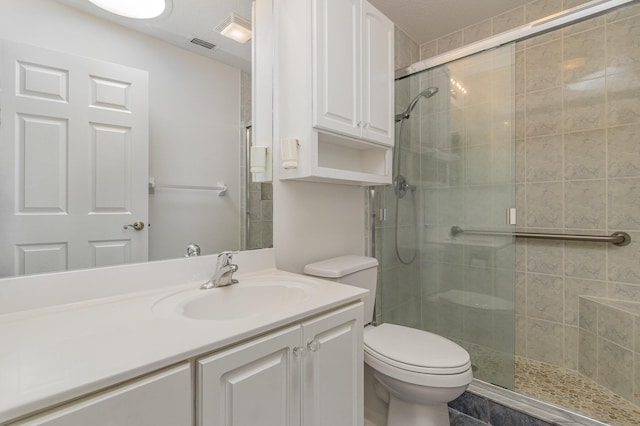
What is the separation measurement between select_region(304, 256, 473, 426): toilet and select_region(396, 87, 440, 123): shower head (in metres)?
1.00

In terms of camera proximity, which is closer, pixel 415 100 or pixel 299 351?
pixel 299 351

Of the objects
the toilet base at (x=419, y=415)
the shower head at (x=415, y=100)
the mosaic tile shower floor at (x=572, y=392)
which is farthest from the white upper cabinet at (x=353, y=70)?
the mosaic tile shower floor at (x=572, y=392)

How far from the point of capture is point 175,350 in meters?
0.61

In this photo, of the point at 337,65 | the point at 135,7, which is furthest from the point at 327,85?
the point at 135,7

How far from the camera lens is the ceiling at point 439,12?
6.50 feet

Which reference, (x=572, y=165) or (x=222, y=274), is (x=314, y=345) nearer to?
(x=222, y=274)

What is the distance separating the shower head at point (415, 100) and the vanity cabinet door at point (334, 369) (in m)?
1.31

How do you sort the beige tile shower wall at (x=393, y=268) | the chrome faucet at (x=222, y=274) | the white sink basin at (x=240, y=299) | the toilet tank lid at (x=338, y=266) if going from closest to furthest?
the white sink basin at (x=240, y=299) → the chrome faucet at (x=222, y=274) → the toilet tank lid at (x=338, y=266) → the beige tile shower wall at (x=393, y=268)

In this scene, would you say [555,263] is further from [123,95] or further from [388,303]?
[123,95]

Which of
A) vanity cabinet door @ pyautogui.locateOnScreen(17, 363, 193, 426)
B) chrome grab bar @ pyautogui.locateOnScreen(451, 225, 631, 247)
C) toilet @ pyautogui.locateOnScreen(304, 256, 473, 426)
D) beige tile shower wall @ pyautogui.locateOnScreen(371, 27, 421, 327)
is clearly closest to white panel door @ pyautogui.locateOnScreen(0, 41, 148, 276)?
vanity cabinet door @ pyautogui.locateOnScreen(17, 363, 193, 426)

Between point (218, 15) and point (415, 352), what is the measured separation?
5.40 feet

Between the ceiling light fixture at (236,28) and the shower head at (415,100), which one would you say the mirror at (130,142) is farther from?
the shower head at (415,100)

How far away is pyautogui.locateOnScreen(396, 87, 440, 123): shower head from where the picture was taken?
1.81m

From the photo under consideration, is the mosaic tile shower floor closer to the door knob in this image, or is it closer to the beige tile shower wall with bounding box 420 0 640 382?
the beige tile shower wall with bounding box 420 0 640 382
